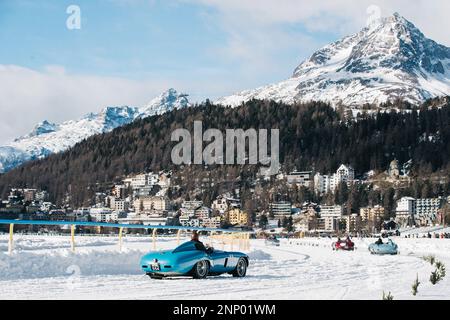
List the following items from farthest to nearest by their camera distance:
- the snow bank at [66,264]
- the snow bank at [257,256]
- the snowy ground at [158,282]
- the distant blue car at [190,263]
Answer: the snow bank at [257,256] → the snow bank at [66,264] → the distant blue car at [190,263] → the snowy ground at [158,282]

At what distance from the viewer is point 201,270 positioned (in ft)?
61.1

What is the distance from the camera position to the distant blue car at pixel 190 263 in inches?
705

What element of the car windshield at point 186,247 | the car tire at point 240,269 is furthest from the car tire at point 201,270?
the car tire at point 240,269

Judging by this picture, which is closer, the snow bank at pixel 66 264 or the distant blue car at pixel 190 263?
the distant blue car at pixel 190 263

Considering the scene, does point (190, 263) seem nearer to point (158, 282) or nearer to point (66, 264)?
point (158, 282)

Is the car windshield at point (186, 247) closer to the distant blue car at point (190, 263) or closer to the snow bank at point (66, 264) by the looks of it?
the distant blue car at point (190, 263)

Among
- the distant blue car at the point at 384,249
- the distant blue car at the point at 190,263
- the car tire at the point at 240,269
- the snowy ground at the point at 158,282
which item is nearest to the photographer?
the snowy ground at the point at 158,282

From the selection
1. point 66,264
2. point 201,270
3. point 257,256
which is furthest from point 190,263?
point 257,256

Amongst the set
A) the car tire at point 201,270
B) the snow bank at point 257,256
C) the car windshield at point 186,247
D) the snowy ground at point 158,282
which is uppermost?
the car windshield at point 186,247

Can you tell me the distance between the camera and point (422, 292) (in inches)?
570

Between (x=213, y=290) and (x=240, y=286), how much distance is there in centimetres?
124
